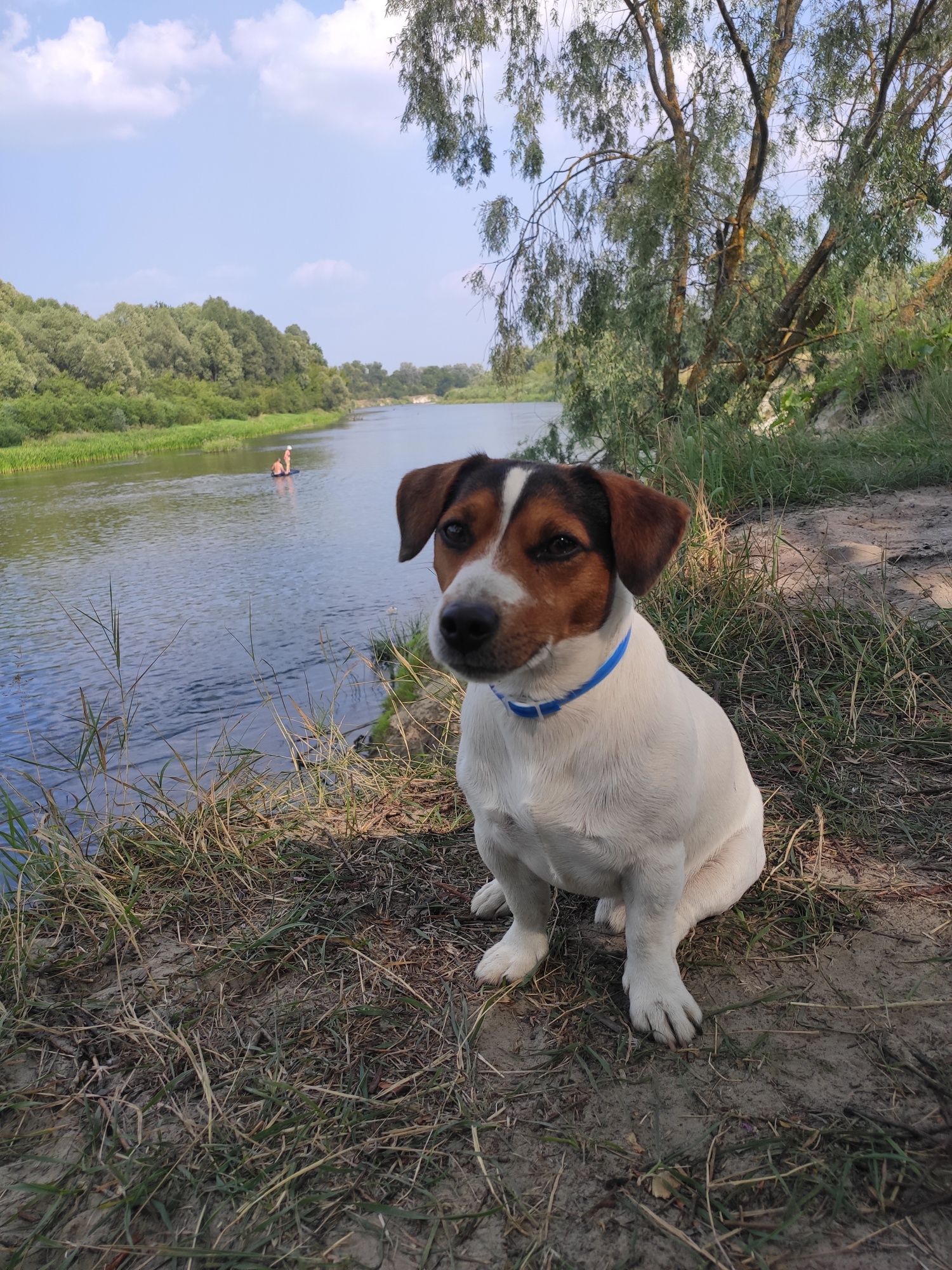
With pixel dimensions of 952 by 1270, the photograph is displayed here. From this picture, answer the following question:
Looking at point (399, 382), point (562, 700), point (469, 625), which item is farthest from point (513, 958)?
point (399, 382)

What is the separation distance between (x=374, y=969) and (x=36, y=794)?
4.82 m

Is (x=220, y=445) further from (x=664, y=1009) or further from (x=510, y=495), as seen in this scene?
(x=664, y=1009)

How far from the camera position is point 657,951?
2.22 meters

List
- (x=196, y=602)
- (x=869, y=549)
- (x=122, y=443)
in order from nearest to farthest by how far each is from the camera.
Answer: (x=869, y=549) < (x=196, y=602) < (x=122, y=443)

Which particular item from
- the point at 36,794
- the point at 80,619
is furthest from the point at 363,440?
the point at 36,794

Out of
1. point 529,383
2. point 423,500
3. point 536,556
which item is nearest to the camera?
point 536,556

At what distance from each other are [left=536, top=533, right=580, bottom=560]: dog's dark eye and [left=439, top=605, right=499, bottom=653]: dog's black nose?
0.88 feet

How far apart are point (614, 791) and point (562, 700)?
278 mm

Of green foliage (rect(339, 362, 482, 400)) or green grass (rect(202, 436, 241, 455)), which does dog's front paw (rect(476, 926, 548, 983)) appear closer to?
green grass (rect(202, 436, 241, 455))

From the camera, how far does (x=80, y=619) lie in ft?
38.5

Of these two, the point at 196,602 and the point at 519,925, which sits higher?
the point at 519,925

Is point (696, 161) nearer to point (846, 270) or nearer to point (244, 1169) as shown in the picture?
point (846, 270)

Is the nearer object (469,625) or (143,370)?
(469,625)

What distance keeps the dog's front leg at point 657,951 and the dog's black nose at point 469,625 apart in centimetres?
77
